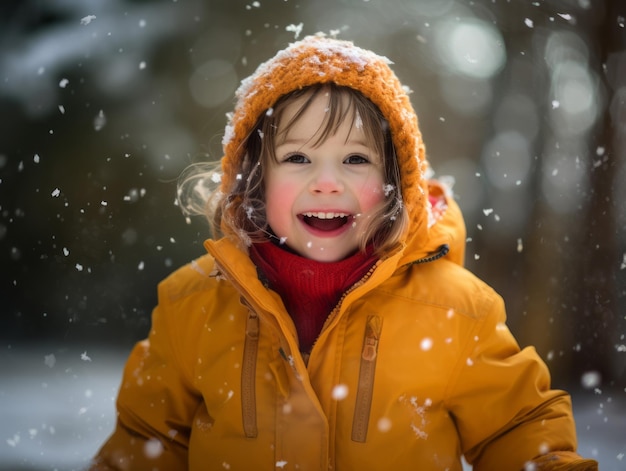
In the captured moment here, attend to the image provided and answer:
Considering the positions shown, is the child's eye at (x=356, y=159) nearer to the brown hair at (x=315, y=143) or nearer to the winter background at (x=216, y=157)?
the brown hair at (x=315, y=143)

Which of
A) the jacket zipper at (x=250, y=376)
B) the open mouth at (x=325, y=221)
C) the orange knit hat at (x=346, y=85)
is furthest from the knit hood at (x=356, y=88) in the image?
the jacket zipper at (x=250, y=376)

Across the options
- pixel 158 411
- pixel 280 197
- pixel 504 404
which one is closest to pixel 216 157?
pixel 280 197

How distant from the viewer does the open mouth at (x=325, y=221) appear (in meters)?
1.02

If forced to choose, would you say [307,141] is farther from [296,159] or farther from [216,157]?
[216,157]

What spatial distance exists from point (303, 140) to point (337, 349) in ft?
1.04

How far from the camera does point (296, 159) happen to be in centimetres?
102

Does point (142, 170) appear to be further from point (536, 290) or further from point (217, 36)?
point (536, 290)

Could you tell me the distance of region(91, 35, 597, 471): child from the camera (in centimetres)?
95

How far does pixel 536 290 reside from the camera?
1.66 meters

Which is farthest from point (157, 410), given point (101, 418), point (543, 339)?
point (543, 339)

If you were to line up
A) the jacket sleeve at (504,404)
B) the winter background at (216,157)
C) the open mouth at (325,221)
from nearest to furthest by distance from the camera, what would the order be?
the jacket sleeve at (504,404), the open mouth at (325,221), the winter background at (216,157)

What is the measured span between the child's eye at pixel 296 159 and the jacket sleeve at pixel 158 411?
0.31 metres

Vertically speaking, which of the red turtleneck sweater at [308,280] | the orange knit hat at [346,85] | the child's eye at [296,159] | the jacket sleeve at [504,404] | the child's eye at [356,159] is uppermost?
the orange knit hat at [346,85]

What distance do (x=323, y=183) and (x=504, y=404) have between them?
0.42 m
